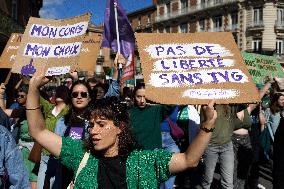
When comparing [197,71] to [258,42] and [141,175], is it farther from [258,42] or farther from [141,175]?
[258,42]

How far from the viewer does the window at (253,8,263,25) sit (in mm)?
48156

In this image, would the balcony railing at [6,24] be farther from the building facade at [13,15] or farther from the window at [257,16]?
the window at [257,16]

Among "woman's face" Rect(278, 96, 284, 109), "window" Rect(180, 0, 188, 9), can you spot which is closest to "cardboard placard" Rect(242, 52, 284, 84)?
"woman's face" Rect(278, 96, 284, 109)

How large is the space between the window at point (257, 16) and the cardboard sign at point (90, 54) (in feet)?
141

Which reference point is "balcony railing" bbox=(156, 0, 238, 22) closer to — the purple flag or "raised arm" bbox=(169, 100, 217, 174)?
the purple flag

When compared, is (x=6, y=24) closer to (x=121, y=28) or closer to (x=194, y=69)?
(x=121, y=28)

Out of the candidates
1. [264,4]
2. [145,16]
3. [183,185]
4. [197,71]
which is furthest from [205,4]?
[197,71]

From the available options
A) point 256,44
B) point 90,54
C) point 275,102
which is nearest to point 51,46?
point 90,54

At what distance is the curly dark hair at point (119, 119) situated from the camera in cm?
268

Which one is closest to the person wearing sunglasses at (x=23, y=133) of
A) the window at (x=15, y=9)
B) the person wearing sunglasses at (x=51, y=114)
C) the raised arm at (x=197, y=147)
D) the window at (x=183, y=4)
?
the person wearing sunglasses at (x=51, y=114)

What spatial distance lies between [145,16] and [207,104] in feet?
226

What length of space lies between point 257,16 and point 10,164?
47.9 meters

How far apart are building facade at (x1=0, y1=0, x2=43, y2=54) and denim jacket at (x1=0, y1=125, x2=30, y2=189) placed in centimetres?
1422

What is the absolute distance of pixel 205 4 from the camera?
5484cm
